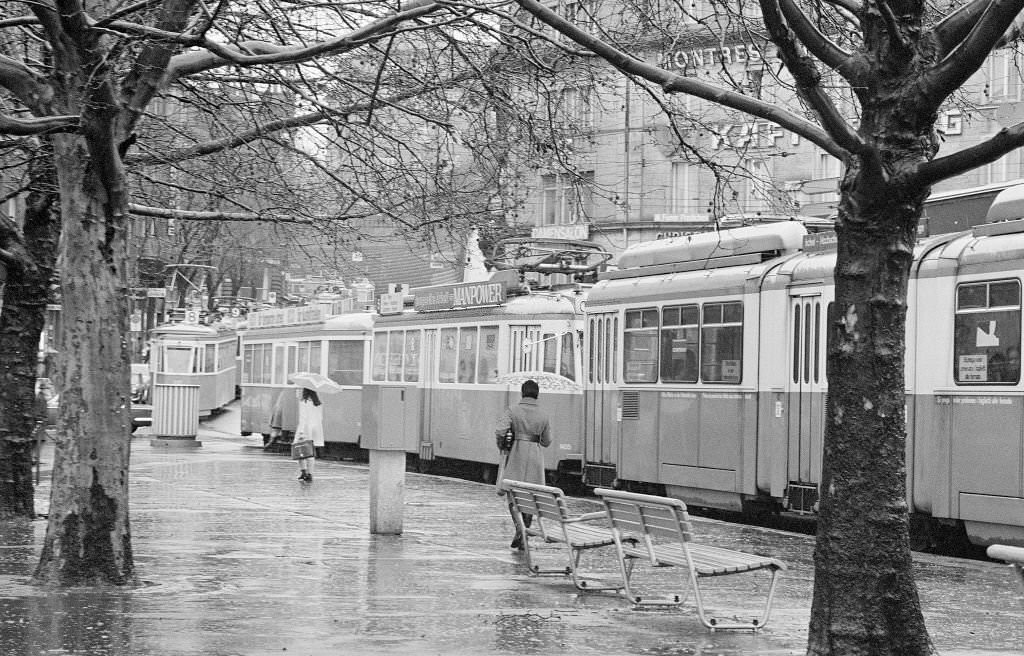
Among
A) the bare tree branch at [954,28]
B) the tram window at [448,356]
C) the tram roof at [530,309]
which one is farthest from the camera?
the tram window at [448,356]

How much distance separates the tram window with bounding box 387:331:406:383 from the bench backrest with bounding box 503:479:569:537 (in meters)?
17.7

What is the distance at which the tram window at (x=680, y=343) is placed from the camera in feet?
67.4

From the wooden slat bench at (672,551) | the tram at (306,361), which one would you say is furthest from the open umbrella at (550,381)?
the wooden slat bench at (672,551)

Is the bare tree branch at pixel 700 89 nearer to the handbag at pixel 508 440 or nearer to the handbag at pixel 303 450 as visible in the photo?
the handbag at pixel 508 440

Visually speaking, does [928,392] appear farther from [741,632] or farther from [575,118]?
[741,632]

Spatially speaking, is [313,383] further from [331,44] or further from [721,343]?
[331,44]

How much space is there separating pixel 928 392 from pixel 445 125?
18.9 ft

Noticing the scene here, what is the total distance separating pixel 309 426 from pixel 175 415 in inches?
548

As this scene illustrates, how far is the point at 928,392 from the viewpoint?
52.5 ft

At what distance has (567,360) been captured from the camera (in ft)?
→ 85.7

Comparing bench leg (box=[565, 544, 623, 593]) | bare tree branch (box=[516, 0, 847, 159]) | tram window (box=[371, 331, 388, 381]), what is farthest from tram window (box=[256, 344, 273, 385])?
bare tree branch (box=[516, 0, 847, 159])

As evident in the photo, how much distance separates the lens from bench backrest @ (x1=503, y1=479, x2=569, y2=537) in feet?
42.5

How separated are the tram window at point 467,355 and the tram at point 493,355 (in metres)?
0.02

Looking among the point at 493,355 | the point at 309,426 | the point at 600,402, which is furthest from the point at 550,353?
the point at 309,426
